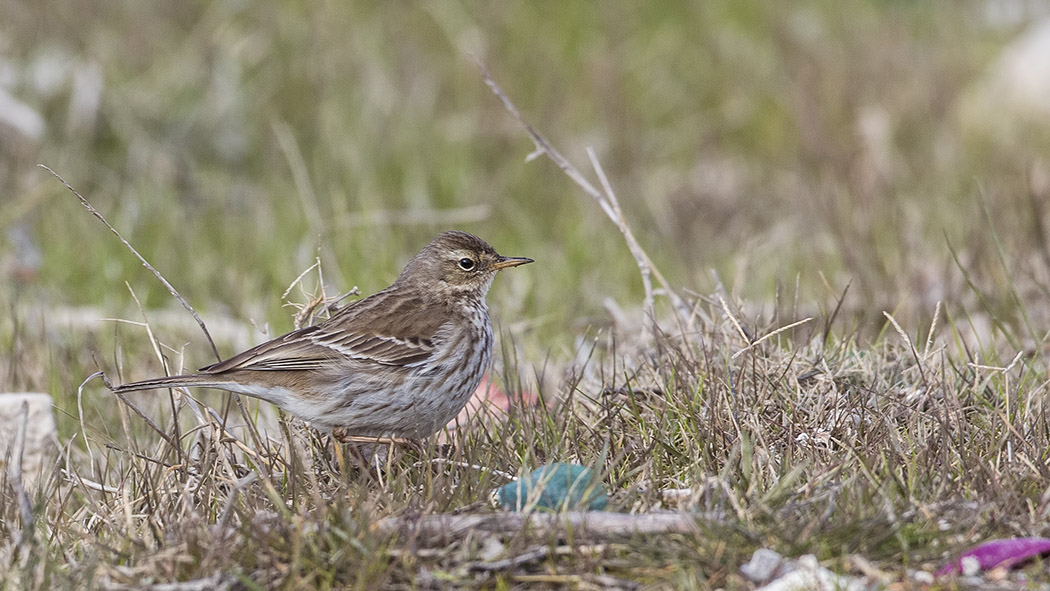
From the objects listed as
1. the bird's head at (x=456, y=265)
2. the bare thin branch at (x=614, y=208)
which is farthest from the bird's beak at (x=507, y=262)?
the bare thin branch at (x=614, y=208)

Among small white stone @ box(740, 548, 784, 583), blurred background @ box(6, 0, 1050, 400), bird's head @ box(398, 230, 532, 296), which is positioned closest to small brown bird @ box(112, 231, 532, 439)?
bird's head @ box(398, 230, 532, 296)

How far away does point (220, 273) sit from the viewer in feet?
24.0

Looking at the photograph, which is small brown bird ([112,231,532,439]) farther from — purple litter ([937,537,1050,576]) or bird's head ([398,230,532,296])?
purple litter ([937,537,1050,576])

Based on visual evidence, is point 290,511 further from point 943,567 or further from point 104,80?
point 104,80

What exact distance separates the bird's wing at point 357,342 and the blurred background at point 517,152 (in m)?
1.00

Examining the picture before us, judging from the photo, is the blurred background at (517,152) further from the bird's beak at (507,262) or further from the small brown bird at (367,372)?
the small brown bird at (367,372)

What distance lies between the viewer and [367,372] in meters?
4.70

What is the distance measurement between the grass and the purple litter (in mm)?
59

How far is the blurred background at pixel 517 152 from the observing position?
6.91 metres

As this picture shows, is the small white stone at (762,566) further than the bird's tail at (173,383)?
No

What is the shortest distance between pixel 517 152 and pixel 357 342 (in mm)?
5007

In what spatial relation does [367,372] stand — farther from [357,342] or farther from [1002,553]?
[1002,553]

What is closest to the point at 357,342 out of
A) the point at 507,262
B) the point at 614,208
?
the point at 507,262

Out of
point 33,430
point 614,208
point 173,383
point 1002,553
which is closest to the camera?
point 1002,553
